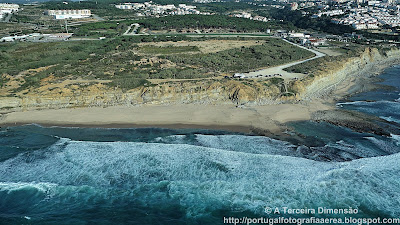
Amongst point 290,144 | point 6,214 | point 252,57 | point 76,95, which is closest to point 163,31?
point 252,57

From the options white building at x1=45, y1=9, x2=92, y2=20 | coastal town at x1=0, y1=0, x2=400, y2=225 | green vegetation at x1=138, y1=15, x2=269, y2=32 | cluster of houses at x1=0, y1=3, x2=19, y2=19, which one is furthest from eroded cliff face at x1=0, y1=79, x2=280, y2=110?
cluster of houses at x1=0, y1=3, x2=19, y2=19

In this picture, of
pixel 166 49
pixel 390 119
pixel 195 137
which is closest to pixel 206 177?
pixel 195 137

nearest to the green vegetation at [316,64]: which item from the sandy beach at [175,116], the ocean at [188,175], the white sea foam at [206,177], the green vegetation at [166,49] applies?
the sandy beach at [175,116]

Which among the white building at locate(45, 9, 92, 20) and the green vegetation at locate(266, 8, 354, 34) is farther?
the white building at locate(45, 9, 92, 20)

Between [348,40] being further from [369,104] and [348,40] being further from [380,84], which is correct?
[369,104]

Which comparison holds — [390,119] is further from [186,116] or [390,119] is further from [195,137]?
[186,116]

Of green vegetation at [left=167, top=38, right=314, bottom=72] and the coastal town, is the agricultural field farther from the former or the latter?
the coastal town
